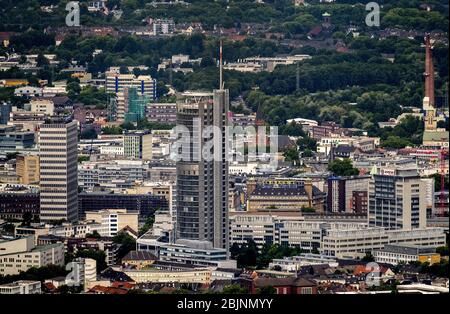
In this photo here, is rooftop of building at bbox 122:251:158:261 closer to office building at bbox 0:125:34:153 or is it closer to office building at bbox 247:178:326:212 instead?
office building at bbox 247:178:326:212

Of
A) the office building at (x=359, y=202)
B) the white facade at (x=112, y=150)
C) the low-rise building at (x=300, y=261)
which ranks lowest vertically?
the low-rise building at (x=300, y=261)

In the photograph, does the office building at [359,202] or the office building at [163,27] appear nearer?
the office building at [359,202]

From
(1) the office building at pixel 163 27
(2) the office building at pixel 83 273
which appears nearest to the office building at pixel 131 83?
(1) the office building at pixel 163 27

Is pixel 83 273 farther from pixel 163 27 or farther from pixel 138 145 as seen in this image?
pixel 163 27

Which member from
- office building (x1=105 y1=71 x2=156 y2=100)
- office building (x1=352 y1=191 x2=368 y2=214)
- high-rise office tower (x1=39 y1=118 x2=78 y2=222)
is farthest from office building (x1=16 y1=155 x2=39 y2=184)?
office building (x1=105 y1=71 x2=156 y2=100)

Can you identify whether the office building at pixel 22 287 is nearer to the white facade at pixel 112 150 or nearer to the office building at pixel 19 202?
the office building at pixel 19 202

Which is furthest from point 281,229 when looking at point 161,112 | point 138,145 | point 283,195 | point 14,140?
point 161,112
